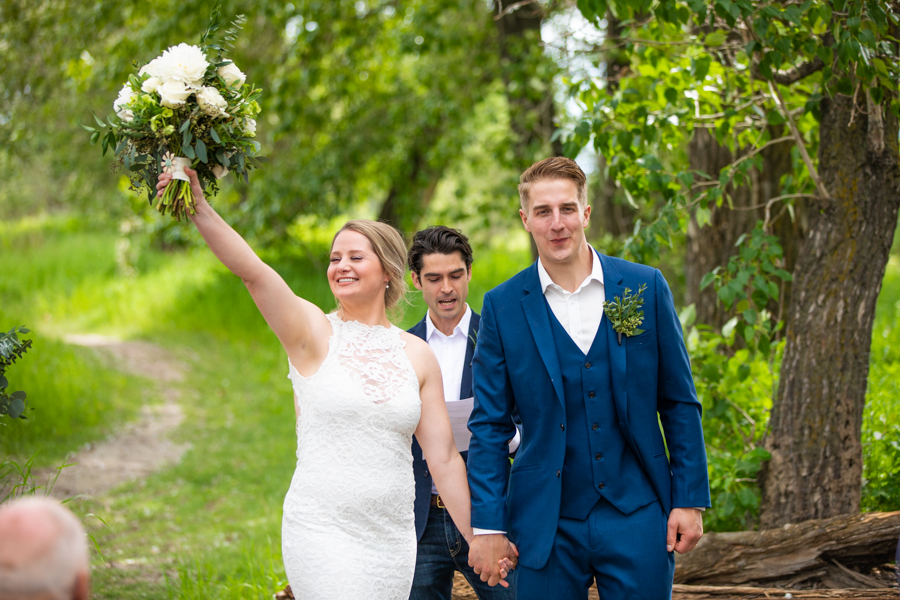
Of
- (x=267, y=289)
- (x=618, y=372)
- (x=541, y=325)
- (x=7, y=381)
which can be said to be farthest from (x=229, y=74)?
(x=7, y=381)

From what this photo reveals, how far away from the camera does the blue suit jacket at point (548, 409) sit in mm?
2498

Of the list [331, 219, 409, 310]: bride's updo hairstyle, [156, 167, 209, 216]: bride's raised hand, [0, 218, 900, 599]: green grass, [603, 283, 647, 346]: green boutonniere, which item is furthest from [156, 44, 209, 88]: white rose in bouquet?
[0, 218, 900, 599]: green grass

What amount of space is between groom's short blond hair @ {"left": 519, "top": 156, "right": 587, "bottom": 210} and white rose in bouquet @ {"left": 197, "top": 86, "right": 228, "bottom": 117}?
41.3 inches

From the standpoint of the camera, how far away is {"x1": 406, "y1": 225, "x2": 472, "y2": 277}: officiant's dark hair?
10.9 ft

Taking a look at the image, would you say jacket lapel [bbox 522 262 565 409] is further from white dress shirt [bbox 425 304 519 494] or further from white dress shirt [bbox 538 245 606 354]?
white dress shirt [bbox 425 304 519 494]

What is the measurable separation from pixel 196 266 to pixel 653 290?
516 inches

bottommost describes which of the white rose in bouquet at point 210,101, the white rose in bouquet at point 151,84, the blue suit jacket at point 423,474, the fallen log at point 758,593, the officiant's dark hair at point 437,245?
the fallen log at point 758,593

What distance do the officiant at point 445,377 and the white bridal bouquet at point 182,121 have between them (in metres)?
1.03

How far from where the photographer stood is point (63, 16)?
9016 mm

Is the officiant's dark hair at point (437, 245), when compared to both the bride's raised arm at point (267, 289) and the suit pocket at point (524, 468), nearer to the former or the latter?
the bride's raised arm at point (267, 289)

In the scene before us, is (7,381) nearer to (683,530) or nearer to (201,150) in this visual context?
(201,150)

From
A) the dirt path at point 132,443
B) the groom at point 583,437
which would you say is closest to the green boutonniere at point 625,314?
the groom at point 583,437

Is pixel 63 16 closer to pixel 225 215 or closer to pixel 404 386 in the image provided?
pixel 225 215

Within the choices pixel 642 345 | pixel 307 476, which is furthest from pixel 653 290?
pixel 307 476
